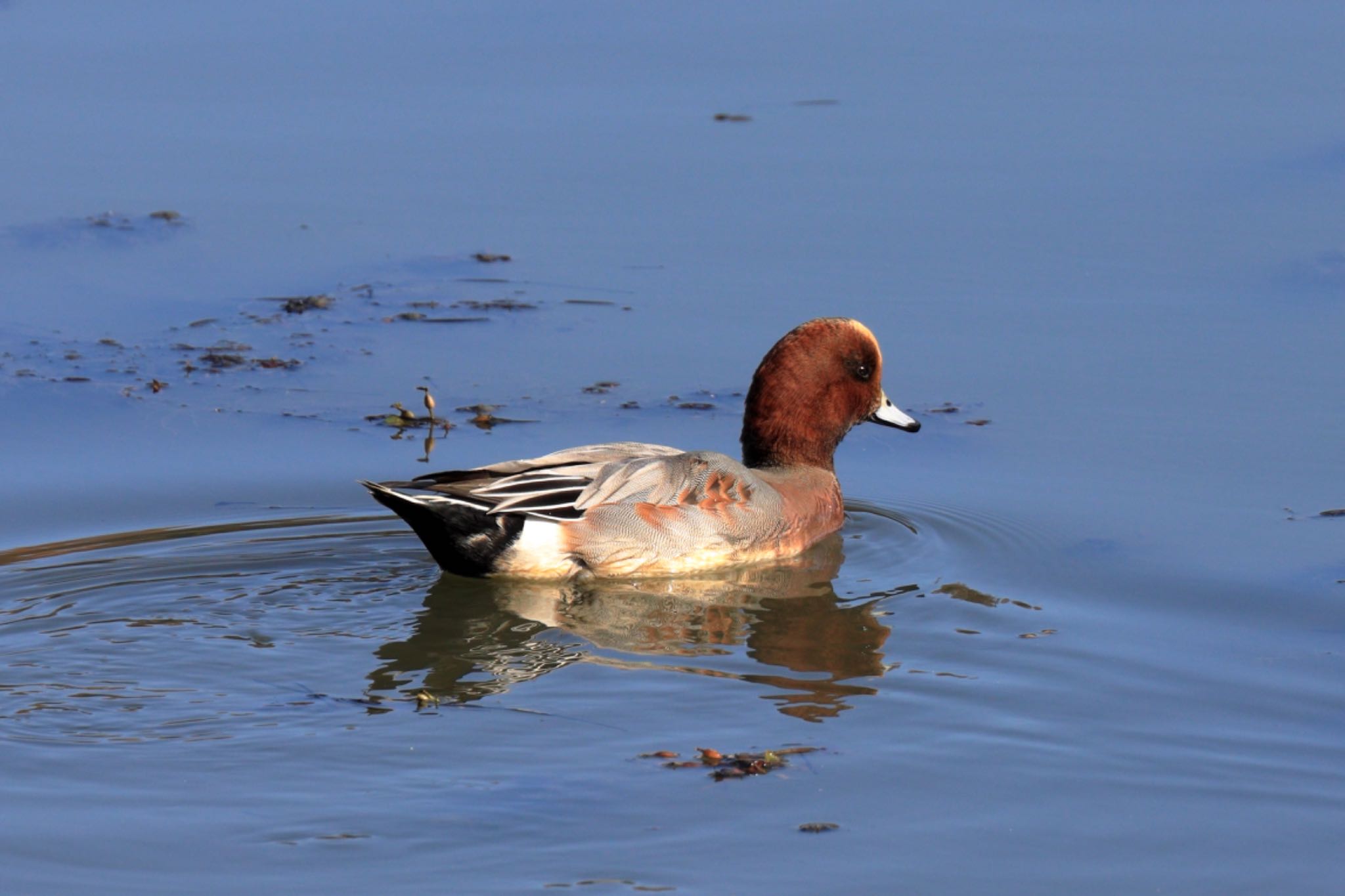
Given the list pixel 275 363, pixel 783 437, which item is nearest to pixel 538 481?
pixel 783 437

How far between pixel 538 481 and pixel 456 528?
0.41 metres

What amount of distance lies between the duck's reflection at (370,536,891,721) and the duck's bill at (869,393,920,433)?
873 millimetres

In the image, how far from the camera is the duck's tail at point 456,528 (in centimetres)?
801

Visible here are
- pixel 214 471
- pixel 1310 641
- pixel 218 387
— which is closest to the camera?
pixel 1310 641

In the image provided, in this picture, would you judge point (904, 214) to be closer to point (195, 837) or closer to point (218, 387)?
point (218, 387)

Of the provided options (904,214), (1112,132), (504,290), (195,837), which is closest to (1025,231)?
(904,214)

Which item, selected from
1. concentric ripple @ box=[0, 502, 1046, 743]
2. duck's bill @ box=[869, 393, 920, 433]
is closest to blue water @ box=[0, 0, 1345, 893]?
concentric ripple @ box=[0, 502, 1046, 743]

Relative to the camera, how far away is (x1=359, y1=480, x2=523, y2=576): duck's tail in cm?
801

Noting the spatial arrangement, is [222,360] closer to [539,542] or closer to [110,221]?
[110,221]

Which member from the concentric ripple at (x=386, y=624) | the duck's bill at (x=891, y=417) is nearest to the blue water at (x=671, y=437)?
the concentric ripple at (x=386, y=624)

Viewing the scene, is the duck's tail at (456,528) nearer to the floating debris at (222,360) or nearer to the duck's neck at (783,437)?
the duck's neck at (783,437)

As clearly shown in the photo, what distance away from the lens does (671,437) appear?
9.82 metres

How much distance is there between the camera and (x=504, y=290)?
37.2ft

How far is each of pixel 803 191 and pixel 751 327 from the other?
199 centimetres
